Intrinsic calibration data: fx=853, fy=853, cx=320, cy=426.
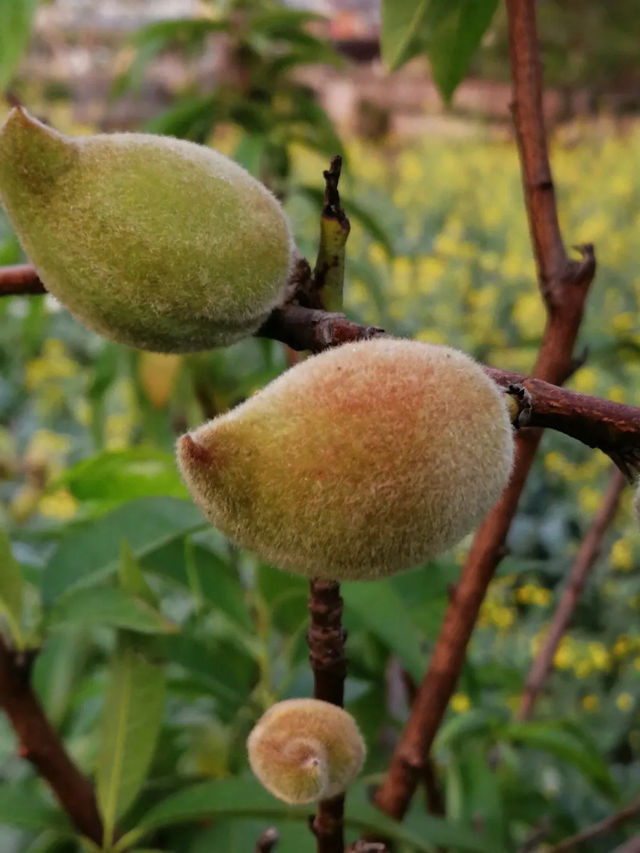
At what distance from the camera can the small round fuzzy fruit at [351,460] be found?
11.3 inches

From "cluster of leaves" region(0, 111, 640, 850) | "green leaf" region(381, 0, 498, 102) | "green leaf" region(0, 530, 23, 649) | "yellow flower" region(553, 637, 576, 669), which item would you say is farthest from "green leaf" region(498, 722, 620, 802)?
"yellow flower" region(553, 637, 576, 669)

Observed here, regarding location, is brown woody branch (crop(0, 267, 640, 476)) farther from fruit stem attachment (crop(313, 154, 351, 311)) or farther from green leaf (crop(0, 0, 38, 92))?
green leaf (crop(0, 0, 38, 92))

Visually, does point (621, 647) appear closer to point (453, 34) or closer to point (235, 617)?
point (235, 617)

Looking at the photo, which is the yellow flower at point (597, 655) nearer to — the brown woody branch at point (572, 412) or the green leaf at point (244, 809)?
the green leaf at point (244, 809)

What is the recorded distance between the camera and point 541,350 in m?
0.59

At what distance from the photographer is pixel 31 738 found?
21.6 inches

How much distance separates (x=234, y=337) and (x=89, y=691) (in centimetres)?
60

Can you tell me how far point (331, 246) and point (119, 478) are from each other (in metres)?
0.42

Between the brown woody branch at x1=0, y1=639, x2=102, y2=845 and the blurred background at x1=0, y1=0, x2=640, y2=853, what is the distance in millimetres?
24

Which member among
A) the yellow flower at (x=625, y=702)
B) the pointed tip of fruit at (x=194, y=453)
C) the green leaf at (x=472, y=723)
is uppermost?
the pointed tip of fruit at (x=194, y=453)

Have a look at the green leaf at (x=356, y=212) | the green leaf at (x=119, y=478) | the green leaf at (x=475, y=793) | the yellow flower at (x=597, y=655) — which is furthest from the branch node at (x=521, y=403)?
the yellow flower at (x=597, y=655)

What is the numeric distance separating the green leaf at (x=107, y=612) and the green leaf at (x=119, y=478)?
145 millimetres

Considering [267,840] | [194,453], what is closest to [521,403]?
[194,453]

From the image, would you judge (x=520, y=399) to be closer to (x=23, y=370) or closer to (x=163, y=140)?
(x=163, y=140)
